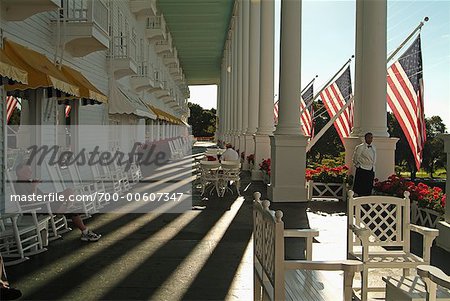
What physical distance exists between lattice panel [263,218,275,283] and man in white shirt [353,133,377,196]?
6.63 metres

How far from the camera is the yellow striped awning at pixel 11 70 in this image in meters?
6.58

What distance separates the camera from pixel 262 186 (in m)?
15.8

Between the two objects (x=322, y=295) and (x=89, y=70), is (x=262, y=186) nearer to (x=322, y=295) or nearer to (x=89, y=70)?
(x=89, y=70)

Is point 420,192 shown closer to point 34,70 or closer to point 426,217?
point 426,217

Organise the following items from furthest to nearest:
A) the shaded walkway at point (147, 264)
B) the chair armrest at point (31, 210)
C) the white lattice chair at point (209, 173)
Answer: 1. the white lattice chair at point (209, 173)
2. the chair armrest at point (31, 210)
3. the shaded walkway at point (147, 264)

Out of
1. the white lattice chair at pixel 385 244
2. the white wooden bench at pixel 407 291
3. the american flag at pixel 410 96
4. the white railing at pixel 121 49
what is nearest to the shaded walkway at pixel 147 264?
the white lattice chair at pixel 385 244

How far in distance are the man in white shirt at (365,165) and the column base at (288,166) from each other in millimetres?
2095

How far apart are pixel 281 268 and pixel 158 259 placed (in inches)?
133

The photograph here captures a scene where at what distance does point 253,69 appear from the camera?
22.5 metres

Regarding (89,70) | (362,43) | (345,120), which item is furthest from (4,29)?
(345,120)

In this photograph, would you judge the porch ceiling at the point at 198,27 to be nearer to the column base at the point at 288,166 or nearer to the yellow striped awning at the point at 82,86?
the column base at the point at 288,166

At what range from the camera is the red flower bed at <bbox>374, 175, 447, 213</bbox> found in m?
8.05

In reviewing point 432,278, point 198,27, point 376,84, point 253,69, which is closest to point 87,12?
point 376,84

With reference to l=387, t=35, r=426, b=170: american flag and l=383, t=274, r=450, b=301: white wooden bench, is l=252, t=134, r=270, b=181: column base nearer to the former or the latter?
l=387, t=35, r=426, b=170: american flag
